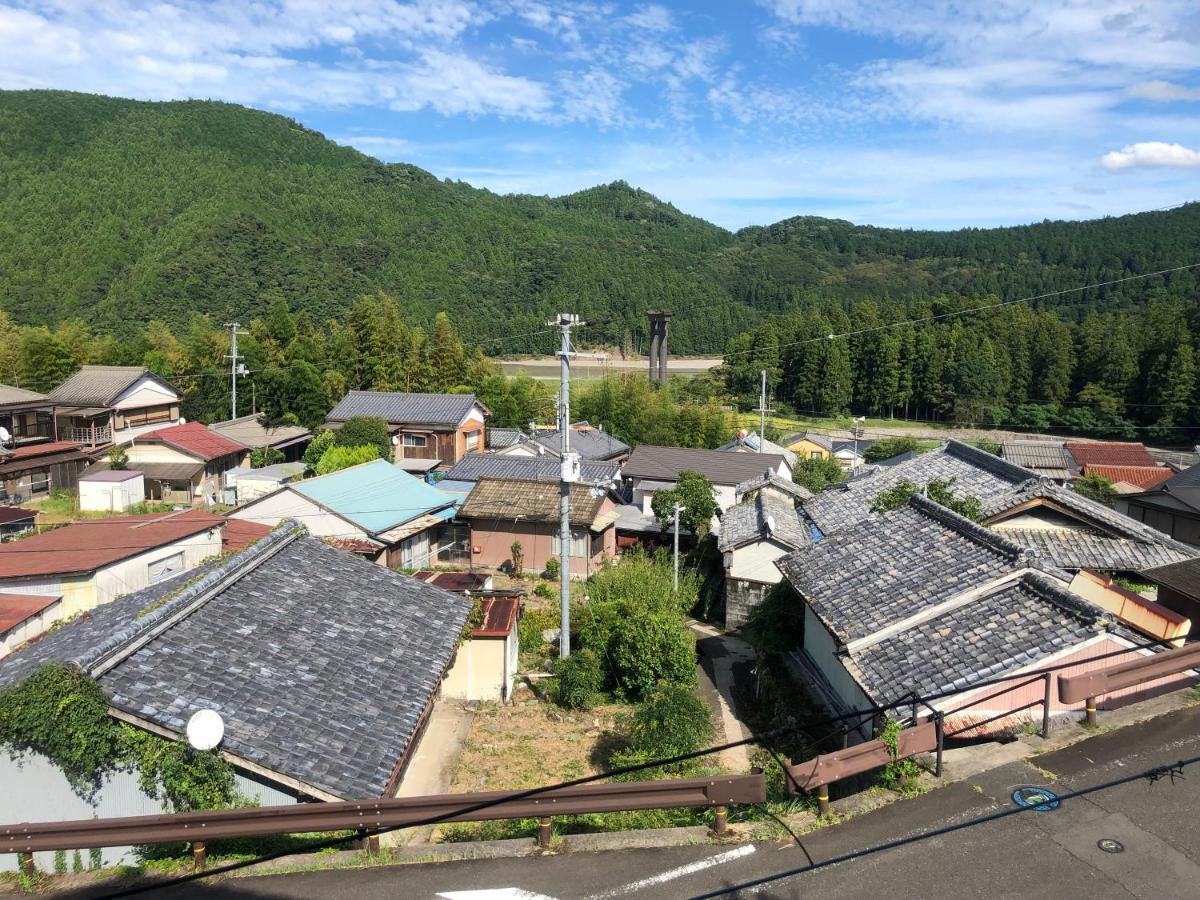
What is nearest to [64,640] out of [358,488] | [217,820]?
[217,820]

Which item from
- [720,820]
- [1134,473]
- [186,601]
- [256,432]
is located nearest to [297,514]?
[186,601]

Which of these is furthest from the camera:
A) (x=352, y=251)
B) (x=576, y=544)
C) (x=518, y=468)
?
(x=352, y=251)

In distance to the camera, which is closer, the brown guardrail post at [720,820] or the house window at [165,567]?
the brown guardrail post at [720,820]

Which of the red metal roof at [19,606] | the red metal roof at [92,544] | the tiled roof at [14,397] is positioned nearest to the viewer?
the red metal roof at [19,606]

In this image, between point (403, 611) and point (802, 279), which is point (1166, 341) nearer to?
point (403, 611)

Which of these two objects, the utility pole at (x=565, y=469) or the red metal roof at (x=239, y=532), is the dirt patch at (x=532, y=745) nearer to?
the utility pole at (x=565, y=469)

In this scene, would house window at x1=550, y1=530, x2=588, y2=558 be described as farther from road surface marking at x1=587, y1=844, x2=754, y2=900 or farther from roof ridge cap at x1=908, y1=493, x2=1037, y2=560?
road surface marking at x1=587, y1=844, x2=754, y2=900

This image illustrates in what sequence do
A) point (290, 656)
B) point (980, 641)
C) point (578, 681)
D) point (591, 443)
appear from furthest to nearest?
point (591, 443) < point (578, 681) < point (290, 656) < point (980, 641)

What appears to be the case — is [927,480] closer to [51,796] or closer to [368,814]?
[368,814]

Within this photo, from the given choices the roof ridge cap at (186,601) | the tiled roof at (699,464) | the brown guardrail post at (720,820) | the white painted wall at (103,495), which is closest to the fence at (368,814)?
the brown guardrail post at (720,820)
